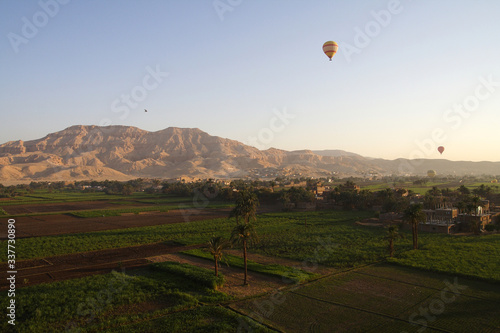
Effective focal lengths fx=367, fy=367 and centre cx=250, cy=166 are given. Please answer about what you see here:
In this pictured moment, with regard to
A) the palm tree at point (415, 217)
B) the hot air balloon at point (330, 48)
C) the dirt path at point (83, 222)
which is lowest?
the dirt path at point (83, 222)

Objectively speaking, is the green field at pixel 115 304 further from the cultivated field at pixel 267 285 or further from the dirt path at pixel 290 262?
the dirt path at pixel 290 262

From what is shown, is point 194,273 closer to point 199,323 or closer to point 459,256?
point 199,323

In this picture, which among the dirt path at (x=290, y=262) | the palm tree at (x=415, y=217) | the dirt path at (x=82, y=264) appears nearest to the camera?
the dirt path at (x=82, y=264)

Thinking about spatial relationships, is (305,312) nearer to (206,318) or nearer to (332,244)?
(206,318)

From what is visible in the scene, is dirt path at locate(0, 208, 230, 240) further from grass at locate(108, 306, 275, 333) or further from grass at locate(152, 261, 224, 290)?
grass at locate(108, 306, 275, 333)

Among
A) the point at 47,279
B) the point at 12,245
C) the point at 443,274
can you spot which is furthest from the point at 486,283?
the point at 12,245

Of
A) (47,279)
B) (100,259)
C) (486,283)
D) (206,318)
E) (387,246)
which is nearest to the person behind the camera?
(206,318)

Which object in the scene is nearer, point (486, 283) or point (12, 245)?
point (486, 283)

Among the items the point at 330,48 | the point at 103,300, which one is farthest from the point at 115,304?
the point at 330,48

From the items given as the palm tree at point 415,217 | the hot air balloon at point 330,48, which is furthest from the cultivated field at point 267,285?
the hot air balloon at point 330,48
